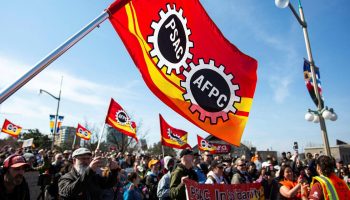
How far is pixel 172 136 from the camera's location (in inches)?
643

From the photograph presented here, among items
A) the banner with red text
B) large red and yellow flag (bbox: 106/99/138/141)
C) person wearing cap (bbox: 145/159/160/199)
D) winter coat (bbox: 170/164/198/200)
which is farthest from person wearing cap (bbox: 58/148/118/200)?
large red and yellow flag (bbox: 106/99/138/141)

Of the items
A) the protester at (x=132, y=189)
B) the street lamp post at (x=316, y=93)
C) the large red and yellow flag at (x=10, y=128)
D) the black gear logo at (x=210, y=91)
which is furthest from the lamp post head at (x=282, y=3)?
Answer: the large red and yellow flag at (x=10, y=128)

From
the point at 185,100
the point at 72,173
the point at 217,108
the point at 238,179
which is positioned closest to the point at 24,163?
the point at 72,173

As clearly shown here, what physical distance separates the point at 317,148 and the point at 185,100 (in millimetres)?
42788

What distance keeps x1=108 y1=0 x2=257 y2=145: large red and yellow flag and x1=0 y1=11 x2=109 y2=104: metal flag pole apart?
0.39 m

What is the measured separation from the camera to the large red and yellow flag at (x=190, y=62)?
4.12 m

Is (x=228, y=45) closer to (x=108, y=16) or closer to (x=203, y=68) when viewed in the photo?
(x=203, y=68)

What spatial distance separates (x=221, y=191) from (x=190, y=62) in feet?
7.48

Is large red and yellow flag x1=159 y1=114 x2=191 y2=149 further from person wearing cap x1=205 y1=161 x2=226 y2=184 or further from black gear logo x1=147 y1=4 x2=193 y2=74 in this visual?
black gear logo x1=147 y1=4 x2=193 y2=74

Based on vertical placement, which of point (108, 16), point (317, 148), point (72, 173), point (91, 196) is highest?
point (317, 148)

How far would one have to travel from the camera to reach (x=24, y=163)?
3.65 meters

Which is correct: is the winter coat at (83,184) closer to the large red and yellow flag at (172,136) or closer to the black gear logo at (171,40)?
the black gear logo at (171,40)

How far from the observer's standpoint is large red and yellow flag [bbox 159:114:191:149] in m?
15.5

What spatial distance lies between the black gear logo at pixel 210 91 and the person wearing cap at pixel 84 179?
1.61 meters
